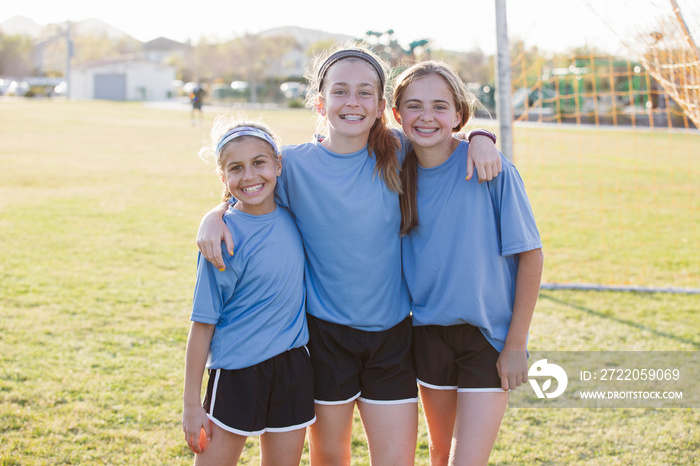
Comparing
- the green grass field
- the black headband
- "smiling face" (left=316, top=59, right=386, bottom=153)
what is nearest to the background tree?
the green grass field

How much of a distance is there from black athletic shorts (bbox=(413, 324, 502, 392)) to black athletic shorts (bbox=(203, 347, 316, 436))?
44 cm

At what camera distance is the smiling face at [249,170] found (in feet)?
7.54

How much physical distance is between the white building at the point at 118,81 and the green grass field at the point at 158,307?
58.1 metres

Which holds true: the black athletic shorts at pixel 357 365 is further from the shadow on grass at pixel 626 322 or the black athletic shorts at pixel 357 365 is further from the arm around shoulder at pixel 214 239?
the shadow on grass at pixel 626 322

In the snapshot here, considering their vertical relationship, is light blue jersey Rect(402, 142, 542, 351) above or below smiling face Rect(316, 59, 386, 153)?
below

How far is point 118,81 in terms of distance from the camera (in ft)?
222

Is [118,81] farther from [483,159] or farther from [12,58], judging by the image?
[483,159]

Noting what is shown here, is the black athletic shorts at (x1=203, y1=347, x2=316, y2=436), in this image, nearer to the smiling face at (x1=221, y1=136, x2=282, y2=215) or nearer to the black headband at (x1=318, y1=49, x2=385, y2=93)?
the smiling face at (x1=221, y1=136, x2=282, y2=215)

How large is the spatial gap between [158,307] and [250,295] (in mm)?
3411

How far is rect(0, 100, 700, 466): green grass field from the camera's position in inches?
130

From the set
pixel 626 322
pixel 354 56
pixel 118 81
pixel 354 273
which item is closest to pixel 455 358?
pixel 354 273

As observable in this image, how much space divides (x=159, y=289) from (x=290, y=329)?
390 centimetres
